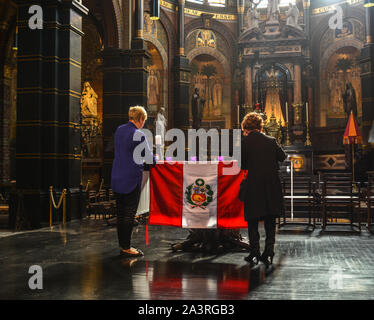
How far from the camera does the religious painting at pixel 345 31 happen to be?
1972cm

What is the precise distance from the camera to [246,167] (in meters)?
4.57

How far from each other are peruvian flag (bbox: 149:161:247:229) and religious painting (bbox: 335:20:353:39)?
1707cm

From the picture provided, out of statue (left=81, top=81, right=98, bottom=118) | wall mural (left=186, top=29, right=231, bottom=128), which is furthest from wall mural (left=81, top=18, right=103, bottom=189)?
wall mural (left=186, top=29, right=231, bottom=128)

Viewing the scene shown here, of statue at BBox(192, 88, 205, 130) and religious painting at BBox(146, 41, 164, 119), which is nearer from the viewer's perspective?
religious painting at BBox(146, 41, 164, 119)

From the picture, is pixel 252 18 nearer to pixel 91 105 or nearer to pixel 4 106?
pixel 91 105

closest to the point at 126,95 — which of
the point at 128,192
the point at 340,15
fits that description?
the point at 128,192

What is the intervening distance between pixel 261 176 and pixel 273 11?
17818mm

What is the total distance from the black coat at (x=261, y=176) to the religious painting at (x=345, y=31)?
17.6m

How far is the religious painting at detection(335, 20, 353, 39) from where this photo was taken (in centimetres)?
1972

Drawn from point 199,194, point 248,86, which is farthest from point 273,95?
point 199,194

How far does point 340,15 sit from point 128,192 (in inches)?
730

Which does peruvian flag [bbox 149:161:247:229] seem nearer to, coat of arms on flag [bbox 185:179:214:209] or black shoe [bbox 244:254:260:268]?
coat of arms on flag [bbox 185:179:214:209]

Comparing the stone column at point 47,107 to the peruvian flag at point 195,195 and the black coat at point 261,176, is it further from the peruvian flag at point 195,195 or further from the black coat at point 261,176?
the black coat at point 261,176

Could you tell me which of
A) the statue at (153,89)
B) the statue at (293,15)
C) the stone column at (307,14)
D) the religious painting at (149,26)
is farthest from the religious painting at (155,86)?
the stone column at (307,14)
